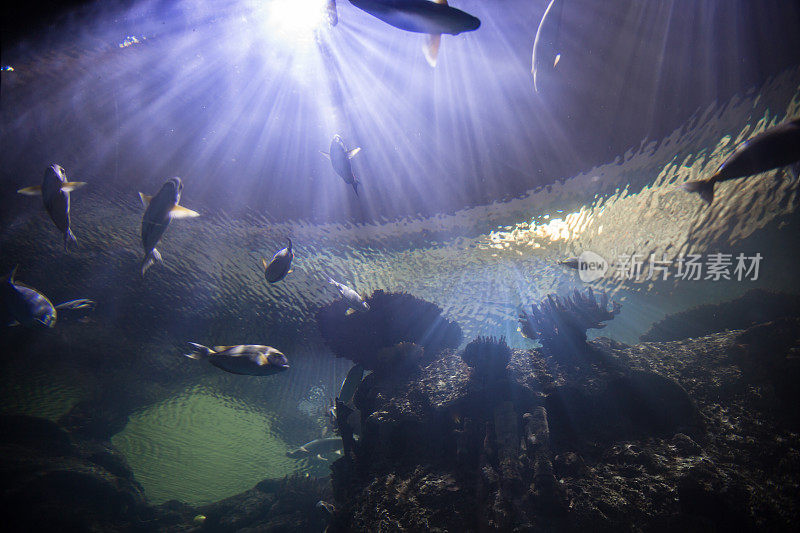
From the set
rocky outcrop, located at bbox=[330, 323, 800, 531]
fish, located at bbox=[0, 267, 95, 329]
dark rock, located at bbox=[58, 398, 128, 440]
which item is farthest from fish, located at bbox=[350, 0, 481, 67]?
dark rock, located at bbox=[58, 398, 128, 440]

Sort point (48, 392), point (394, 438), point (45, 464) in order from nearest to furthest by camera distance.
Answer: point (394, 438)
point (45, 464)
point (48, 392)

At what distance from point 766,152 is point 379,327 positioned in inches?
266

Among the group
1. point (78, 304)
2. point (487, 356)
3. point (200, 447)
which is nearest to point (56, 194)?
point (78, 304)

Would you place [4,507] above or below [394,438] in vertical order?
below

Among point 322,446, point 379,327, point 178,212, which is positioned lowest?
point 322,446

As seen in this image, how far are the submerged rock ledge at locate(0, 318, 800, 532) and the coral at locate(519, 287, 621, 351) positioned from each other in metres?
0.47

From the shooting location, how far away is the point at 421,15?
5.09 feet

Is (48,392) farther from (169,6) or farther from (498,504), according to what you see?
(498,504)

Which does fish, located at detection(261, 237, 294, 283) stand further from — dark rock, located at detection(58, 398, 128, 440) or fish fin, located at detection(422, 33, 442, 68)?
dark rock, located at detection(58, 398, 128, 440)

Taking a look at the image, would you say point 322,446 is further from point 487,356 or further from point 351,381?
point 487,356

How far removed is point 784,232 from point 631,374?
981cm

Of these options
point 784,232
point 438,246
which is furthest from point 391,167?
point 784,232

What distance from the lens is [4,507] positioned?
6.97m

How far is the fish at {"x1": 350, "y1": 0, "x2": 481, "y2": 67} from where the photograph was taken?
150cm
